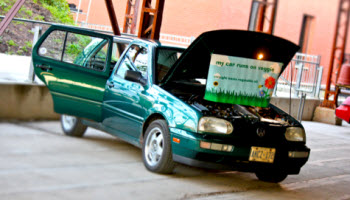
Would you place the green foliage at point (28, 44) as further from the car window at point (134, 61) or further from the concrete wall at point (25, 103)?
the car window at point (134, 61)

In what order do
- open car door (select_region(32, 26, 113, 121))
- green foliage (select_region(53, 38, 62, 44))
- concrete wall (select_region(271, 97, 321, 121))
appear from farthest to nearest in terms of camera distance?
concrete wall (select_region(271, 97, 321, 121))
green foliage (select_region(53, 38, 62, 44))
open car door (select_region(32, 26, 113, 121))

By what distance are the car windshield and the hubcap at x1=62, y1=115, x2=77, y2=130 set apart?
160 cm

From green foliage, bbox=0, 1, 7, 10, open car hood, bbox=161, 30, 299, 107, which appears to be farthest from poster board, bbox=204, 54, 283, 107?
green foliage, bbox=0, 1, 7, 10

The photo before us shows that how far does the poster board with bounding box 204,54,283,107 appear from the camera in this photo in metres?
6.59

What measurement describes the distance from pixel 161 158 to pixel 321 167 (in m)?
3.41

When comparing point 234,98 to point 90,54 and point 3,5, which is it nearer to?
point 90,54

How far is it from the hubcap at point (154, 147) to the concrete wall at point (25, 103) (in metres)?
3.13

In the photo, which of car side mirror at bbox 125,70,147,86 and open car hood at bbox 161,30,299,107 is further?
car side mirror at bbox 125,70,147,86

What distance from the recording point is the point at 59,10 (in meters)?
24.5

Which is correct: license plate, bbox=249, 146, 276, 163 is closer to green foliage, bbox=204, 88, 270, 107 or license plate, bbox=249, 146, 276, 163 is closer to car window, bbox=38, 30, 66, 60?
green foliage, bbox=204, 88, 270, 107

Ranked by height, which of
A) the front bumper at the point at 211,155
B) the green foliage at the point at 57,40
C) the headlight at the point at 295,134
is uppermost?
the green foliage at the point at 57,40

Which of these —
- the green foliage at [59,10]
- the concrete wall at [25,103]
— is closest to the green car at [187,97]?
the concrete wall at [25,103]

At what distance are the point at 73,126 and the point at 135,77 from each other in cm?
163

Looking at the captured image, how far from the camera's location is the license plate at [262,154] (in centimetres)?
614
